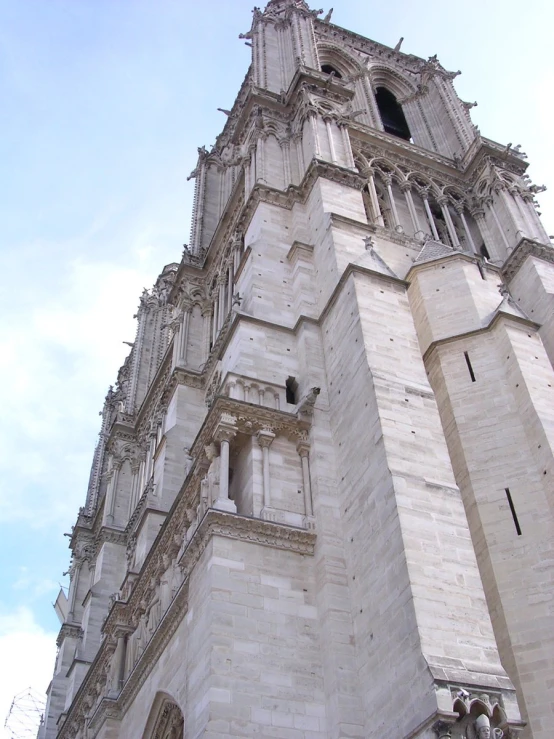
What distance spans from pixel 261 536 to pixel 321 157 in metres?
12.3

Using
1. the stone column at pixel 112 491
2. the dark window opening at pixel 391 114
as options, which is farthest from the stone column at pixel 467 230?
A: the stone column at pixel 112 491

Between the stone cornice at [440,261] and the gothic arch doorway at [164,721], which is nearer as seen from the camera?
the gothic arch doorway at [164,721]

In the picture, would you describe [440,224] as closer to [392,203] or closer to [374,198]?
[392,203]

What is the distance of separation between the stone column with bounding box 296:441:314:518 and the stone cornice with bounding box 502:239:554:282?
1008 cm

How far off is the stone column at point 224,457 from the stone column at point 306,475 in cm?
122

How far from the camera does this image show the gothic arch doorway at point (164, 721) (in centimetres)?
1419

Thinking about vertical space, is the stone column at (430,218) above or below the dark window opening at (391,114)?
below

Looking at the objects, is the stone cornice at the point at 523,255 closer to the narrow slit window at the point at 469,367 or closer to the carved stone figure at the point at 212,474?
the narrow slit window at the point at 469,367

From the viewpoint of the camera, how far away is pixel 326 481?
14.9 meters

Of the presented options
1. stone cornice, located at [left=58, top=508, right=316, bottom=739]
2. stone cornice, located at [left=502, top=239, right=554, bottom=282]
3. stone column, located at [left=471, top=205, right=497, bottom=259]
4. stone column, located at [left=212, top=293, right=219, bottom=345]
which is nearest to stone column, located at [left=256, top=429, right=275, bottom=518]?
stone cornice, located at [left=58, top=508, right=316, bottom=739]

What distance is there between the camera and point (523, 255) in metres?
22.8

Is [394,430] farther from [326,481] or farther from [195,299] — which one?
Answer: [195,299]

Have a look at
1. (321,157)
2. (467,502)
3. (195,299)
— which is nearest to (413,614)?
(467,502)

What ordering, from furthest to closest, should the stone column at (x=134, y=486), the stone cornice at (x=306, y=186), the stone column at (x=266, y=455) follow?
the stone column at (x=134, y=486) < the stone cornice at (x=306, y=186) < the stone column at (x=266, y=455)
